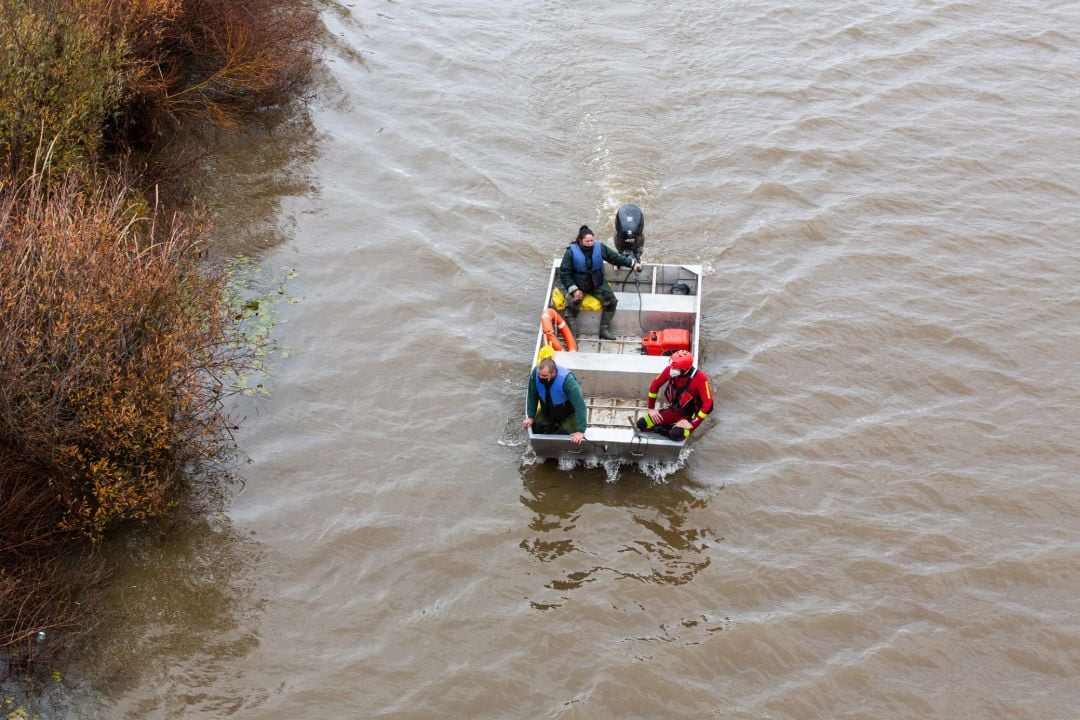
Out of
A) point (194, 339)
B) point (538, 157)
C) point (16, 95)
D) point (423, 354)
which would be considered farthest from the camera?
point (538, 157)

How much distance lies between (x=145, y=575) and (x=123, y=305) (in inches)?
115

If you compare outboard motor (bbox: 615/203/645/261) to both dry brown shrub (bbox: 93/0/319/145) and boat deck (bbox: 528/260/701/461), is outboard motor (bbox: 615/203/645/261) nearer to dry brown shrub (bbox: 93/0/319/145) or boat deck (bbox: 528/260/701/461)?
boat deck (bbox: 528/260/701/461)

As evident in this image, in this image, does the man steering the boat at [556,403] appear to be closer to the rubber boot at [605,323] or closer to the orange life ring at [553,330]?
the orange life ring at [553,330]

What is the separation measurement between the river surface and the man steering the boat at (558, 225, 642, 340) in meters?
1.08

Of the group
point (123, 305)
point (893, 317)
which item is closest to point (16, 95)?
point (123, 305)

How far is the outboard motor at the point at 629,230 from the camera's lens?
14430mm

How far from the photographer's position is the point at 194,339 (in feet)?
37.7

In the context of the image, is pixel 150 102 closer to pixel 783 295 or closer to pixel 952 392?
A: pixel 783 295

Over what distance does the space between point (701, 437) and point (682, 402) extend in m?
1.27

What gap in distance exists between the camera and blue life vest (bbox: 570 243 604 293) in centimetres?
1395

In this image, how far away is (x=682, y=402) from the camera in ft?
38.7

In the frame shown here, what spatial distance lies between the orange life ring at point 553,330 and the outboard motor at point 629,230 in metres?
1.58

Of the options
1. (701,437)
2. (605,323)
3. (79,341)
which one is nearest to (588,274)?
(605,323)

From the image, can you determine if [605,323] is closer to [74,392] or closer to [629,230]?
[629,230]
